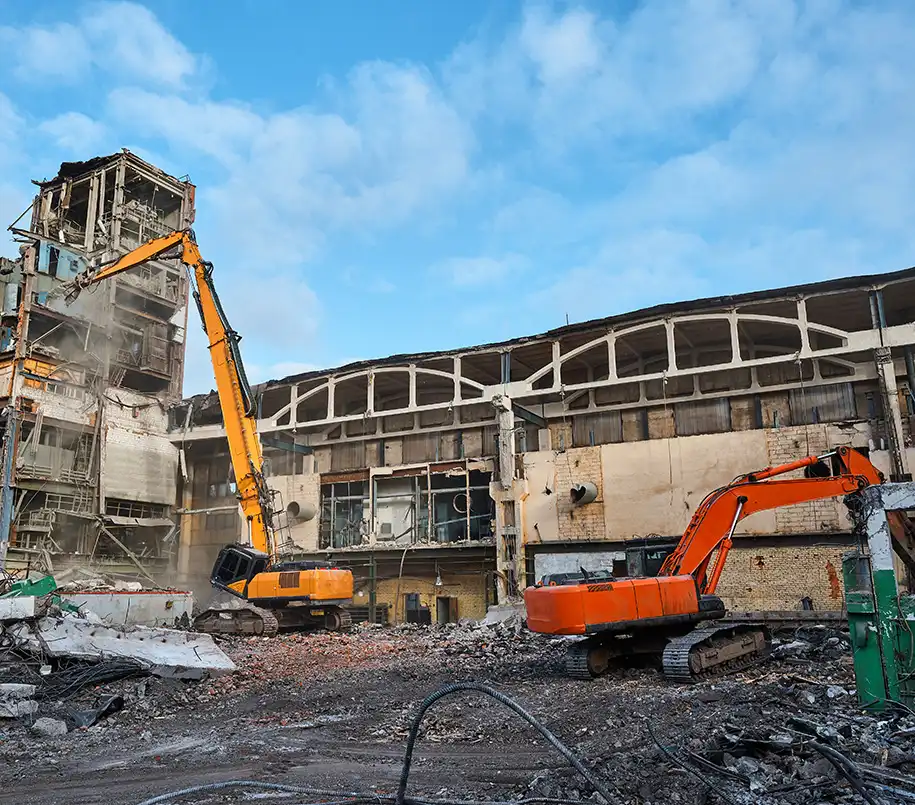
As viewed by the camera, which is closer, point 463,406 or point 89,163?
point 463,406

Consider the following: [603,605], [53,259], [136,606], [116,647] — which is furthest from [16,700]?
[53,259]

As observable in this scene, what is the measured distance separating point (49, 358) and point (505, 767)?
28559 millimetres

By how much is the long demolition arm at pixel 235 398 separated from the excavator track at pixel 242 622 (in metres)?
1.95

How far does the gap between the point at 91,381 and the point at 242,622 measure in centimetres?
1684

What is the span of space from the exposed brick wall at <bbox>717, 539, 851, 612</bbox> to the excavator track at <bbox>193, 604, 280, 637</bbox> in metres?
12.2

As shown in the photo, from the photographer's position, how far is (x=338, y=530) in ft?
95.4

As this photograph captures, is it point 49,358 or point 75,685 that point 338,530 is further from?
point 75,685

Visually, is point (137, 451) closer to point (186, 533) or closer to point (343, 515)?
point (186, 533)

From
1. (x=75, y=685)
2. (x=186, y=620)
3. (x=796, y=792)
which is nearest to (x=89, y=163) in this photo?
(x=186, y=620)

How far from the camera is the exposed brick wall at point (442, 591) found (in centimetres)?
2605

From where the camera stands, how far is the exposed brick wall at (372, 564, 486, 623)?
1025 inches

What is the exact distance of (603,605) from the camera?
38.2ft

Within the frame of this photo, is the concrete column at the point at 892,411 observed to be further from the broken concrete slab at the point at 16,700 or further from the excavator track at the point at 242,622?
the broken concrete slab at the point at 16,700

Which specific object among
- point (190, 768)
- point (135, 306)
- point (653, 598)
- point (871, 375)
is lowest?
point (190, 768)
